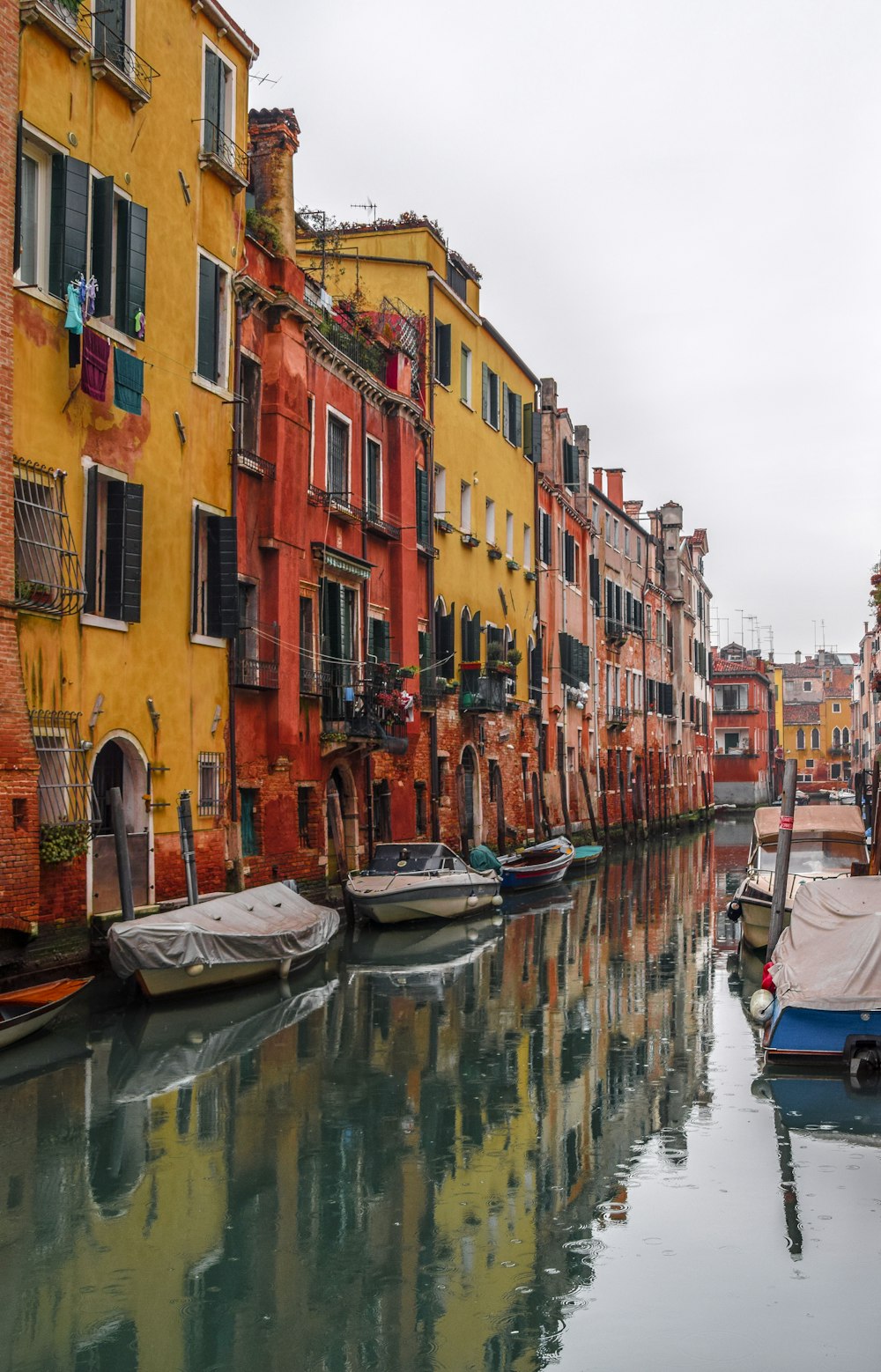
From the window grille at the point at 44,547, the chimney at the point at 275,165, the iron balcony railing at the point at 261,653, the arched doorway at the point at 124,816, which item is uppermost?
the chimney at the point at 275,165

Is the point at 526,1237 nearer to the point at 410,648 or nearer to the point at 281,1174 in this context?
the point at 281,1174

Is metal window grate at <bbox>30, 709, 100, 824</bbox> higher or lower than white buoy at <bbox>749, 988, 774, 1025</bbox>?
higher

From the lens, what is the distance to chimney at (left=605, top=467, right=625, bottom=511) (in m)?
51.0

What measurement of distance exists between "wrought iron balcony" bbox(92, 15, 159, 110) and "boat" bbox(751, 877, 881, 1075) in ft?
38.3

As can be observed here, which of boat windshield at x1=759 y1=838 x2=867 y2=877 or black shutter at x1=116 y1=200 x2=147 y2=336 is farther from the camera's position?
boat windshield at x1=759 y1=838 x2=867 y2=877

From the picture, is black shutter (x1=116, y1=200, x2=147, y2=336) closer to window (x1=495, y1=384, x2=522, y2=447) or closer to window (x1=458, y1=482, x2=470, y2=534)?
window (x1=458, y1=482, x2=470, y2=534)

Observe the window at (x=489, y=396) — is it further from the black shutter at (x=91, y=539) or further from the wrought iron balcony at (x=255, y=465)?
the black shutter at (x=91, y=539)

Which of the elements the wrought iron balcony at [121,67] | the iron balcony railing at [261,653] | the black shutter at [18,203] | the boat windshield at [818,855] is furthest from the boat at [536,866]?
the black shutter at [18,203]

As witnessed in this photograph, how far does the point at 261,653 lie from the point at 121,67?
7590 mm

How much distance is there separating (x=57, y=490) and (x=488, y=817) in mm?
18371

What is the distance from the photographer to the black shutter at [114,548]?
1590cm

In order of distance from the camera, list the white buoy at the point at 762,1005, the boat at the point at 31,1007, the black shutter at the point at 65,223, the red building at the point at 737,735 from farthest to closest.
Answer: the red building at the point at 737,735
the black shutter at the point at 65,223
the white buoy at the point at 762,1005
the boat at the point at 31,1007

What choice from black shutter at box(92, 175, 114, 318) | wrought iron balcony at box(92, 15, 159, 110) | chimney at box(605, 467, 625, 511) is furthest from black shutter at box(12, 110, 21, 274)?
chimney at box(605, 467, 625, 511)

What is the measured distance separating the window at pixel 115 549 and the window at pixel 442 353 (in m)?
13.4
